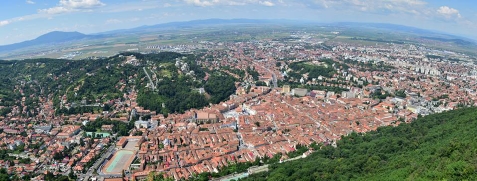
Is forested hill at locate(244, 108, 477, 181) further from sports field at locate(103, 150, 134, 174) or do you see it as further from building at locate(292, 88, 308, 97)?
building at locate(292, 88, 308, 97)

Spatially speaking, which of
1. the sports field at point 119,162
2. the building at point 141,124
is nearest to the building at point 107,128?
the building at point 141,124

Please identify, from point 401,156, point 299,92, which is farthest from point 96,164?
point 299,92

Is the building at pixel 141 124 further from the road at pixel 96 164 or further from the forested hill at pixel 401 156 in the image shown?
the forested hill at pixel 401 156

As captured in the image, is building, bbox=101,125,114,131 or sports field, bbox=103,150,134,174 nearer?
sports field, bbox=103,150,134,174

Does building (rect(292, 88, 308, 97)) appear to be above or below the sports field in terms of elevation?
above

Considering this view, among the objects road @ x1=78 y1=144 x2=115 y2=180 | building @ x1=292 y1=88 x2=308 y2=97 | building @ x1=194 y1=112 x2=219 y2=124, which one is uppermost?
building @ x1=292 y1=88 x2=308 y2=97

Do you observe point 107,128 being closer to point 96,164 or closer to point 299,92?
point 96,164

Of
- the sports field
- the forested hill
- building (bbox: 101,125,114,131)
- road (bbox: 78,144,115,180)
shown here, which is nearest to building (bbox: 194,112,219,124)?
building (bbox: 101,125,114,131)
